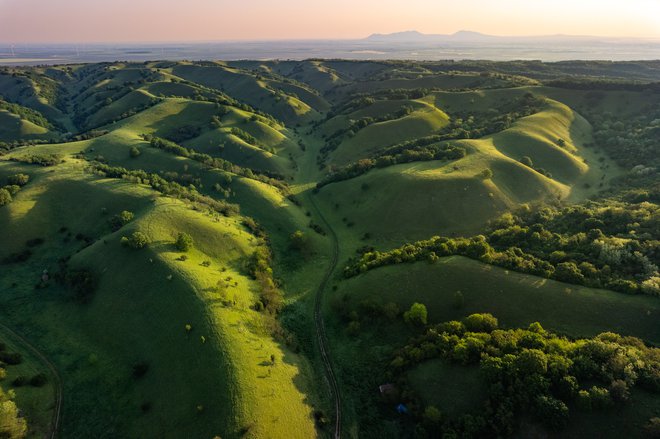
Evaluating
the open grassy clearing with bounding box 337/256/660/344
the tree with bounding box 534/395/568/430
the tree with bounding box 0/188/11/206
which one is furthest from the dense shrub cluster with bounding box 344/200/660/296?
the tree with bounding box 0/188/11/206

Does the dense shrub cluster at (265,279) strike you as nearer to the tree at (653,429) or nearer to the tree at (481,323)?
the tree at (481,323)

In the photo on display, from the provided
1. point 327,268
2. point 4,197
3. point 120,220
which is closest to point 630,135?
point 327,268

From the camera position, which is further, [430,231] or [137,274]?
[430,231]

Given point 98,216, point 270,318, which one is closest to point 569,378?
point 270,318

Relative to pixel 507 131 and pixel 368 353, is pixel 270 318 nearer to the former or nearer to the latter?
pixel 368 353

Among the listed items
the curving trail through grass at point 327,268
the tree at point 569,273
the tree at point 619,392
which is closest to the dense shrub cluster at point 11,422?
the curving trail through grass at point 327,268

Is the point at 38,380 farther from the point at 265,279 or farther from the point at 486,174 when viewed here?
the point at 486,174
